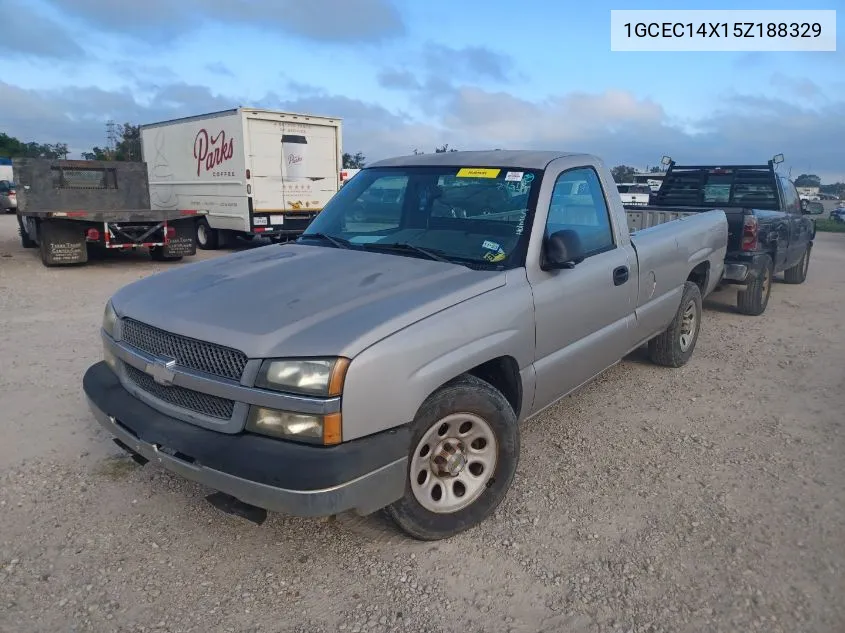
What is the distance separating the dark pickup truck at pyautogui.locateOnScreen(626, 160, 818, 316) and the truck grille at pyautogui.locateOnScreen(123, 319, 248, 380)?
6477 millimetres

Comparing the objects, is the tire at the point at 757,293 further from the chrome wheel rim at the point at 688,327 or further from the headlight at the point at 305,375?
the headlight at the point at 305,375

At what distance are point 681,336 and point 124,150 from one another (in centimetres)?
4976

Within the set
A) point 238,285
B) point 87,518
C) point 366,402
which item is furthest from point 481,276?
point 87,518

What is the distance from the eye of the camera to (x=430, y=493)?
118 inches

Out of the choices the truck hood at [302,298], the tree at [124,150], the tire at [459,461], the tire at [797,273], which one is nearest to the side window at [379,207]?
the truck hood at [302,298]

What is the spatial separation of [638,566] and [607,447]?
1.31 m

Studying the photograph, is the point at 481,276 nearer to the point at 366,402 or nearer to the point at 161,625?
the point at 366,402

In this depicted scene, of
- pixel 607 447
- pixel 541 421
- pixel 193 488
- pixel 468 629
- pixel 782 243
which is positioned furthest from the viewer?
pixel 782 243

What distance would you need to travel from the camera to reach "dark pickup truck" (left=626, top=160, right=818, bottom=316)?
7.44 metres

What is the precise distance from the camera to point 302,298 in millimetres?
2951

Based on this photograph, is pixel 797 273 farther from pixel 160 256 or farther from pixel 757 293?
pixel 160 256

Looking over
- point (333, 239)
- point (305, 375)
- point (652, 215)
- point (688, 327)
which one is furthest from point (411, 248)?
point (652, 215)

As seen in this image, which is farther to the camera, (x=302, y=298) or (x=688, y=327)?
(x=688, y=327)

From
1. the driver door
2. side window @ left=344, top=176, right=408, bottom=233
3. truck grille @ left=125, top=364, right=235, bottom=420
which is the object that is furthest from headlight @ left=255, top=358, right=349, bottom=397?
side window @ left=344, top=176, right=408, bottom=233
